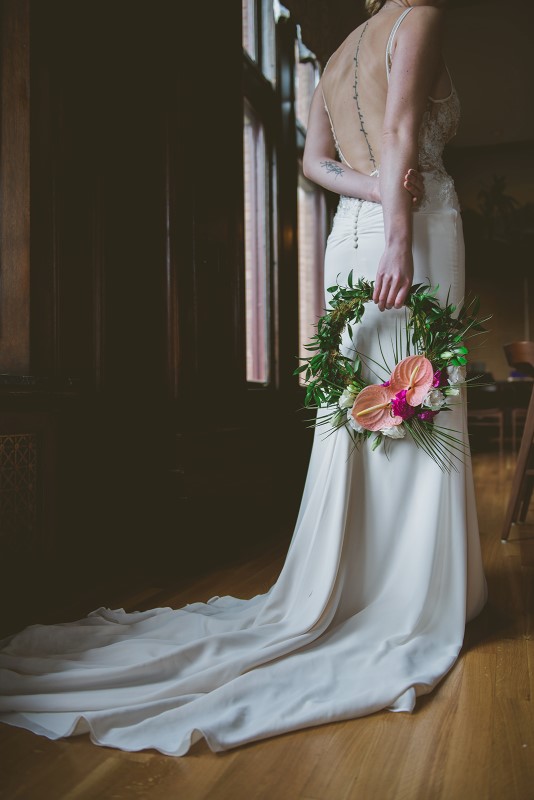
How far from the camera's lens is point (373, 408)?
5.74 feet

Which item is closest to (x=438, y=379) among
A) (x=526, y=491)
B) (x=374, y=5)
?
(x=374, y=5)

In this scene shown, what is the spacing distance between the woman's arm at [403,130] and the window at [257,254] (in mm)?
2730

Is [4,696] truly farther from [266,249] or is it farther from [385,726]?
[266,249]

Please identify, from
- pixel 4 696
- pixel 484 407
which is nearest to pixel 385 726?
pixel 4 696

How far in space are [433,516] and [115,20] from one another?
7.62ft

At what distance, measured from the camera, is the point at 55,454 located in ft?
7.09

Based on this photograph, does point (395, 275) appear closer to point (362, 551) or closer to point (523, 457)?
point (362, 551)

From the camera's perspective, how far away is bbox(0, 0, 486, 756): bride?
1.46 m

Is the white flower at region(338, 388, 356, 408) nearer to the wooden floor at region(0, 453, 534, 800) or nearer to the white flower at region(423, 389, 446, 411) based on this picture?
the white flower at region(423, 389, 446, 411)


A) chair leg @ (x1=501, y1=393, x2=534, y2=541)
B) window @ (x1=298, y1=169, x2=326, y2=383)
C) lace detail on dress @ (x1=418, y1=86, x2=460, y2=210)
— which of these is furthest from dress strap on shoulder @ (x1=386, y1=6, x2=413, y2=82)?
window @ (x1=298, y1=169, x2=326, y2=383)

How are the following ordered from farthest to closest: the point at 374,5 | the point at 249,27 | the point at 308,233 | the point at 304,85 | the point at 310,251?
the point at 310,251, the point at 308,233, the point at 304,85, the point at 249,27, the point at 374,5

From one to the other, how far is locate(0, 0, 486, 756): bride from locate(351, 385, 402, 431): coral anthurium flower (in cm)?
11

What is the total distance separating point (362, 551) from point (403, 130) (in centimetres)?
115

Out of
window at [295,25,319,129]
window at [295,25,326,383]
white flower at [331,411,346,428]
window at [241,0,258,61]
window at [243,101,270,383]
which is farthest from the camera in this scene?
window at [295,25,326,383]
